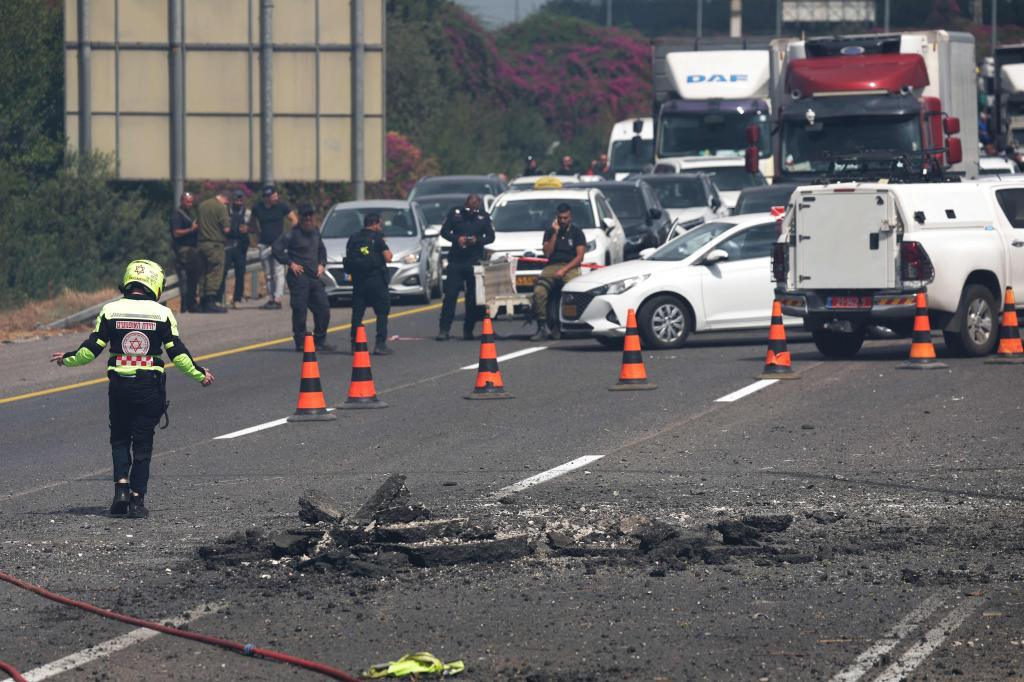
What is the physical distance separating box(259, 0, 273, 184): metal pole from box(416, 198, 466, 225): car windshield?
3.10 meters

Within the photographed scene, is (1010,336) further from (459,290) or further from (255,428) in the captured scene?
(255,428)

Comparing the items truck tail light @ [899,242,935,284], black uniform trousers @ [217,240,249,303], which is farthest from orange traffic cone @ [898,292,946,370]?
black uniform trousers @ [217,240,249,303]

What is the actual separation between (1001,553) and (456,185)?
28698 millimetres

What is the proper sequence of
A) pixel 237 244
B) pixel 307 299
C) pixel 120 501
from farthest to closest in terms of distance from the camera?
pixel 237 244 < pixel 307 299 < pixel 120 501

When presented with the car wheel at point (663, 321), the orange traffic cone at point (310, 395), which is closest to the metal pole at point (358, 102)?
the car wheel at point (663, 321)

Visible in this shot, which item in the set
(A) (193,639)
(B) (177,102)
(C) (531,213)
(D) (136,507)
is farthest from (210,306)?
(A) (193,639)

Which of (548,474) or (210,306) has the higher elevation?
(210,306)

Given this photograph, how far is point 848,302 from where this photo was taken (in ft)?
63.8

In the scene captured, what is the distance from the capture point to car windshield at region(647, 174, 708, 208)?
3328 cm

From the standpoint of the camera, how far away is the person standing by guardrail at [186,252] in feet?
91.3

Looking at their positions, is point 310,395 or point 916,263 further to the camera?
point 916,263

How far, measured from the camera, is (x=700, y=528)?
1015cm

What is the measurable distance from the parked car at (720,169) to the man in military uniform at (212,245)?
443 inches

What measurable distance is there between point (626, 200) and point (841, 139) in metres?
4.33
